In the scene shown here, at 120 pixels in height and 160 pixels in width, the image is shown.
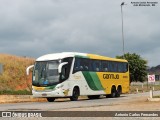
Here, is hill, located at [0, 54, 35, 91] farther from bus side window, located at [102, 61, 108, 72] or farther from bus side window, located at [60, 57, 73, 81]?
bus side window, located at [60, 57, 73, 81]

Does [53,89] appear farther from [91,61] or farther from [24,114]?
[24,114]

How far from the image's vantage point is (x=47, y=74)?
31156 mm

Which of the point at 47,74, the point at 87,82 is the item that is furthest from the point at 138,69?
the point at 47,74

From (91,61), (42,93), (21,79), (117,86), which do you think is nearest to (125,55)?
(21,79)

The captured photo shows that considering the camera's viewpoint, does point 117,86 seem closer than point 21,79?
Yes

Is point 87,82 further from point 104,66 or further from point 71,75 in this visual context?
point 104,66

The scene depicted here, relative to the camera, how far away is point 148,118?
16.5 meters

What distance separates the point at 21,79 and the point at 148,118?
48.9 m

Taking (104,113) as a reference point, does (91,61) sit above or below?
above

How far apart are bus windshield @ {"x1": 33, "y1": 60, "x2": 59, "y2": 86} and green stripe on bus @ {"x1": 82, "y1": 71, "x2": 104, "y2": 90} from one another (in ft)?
11.1

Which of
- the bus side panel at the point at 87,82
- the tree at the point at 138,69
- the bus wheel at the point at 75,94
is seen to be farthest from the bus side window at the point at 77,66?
the tree at the point at 138,69

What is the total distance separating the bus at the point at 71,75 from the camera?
31.0 m

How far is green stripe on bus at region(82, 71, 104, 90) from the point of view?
3433 cm

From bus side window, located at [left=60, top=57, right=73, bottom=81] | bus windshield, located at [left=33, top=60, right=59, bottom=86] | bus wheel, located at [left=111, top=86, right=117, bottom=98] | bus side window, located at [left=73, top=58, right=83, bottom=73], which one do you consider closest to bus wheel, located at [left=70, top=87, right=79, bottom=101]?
bus side window, located at [left=73, top=58, right=83, bottom=73]
